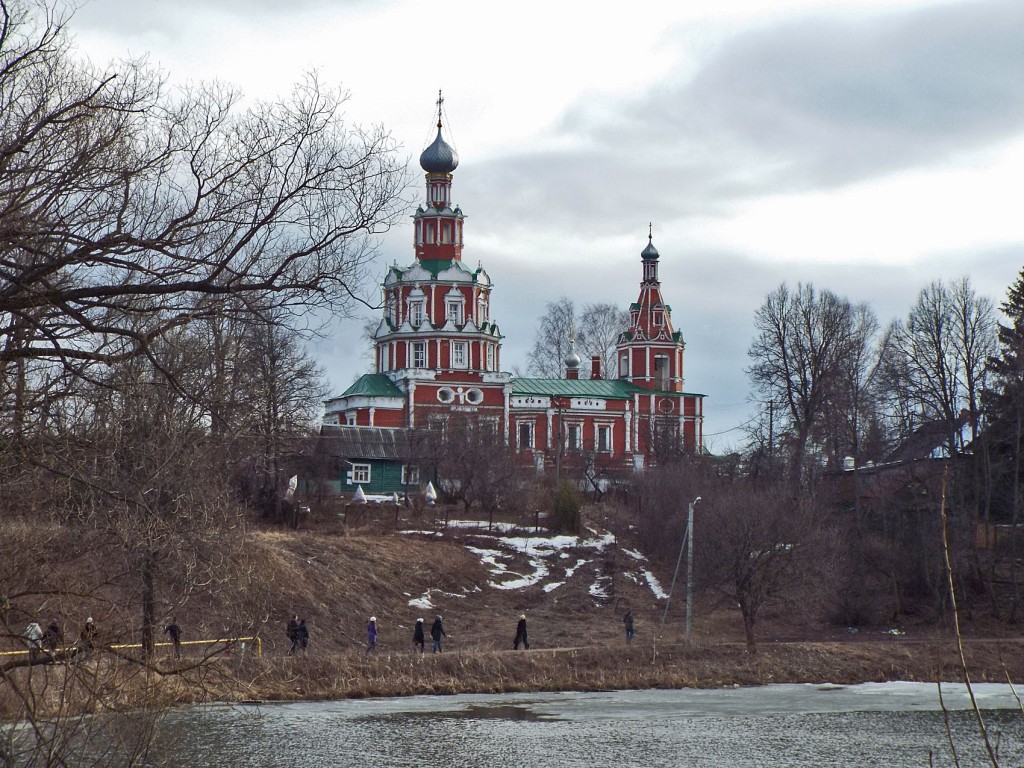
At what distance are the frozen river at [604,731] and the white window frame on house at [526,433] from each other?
4620 cm

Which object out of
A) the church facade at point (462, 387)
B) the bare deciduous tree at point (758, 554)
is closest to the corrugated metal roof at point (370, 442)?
the church facade at point (462, 387)

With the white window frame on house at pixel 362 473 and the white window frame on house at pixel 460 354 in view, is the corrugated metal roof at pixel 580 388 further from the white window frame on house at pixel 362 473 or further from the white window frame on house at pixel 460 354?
the white window frame on house at pixel 362 473

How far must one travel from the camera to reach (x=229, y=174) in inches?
370

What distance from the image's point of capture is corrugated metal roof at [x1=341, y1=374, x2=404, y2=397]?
70062 millimetres

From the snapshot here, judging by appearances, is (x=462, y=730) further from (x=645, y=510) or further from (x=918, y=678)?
(x=645, y=510)

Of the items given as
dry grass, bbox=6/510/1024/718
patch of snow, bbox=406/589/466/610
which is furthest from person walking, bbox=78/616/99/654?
patch of snow, bbox=406/589/466/610

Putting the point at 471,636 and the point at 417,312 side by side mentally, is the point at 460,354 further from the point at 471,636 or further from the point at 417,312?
the point at 471,636

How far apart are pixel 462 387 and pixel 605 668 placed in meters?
43.4

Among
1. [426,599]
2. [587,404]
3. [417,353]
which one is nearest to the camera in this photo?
[426,599]

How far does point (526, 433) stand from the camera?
75.5 m

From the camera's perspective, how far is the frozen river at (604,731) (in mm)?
19719

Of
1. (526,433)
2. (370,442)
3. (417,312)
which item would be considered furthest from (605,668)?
(417,312)

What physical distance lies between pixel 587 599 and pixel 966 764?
71.5ft

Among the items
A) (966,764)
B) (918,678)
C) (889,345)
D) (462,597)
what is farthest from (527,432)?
(966,764)
